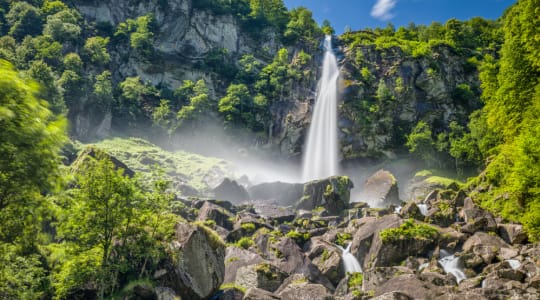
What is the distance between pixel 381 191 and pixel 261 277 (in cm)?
2797

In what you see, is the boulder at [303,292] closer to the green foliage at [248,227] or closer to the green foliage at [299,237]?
the green foliage at [299,237]

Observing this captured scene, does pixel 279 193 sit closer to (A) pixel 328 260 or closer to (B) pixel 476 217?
(A) pixel 328 260

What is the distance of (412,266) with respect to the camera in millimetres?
A: 20156

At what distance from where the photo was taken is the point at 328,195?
38.4 m

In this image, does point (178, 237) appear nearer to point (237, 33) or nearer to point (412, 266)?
point (412, 266)

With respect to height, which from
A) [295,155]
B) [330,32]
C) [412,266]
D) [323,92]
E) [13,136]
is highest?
[330,32]

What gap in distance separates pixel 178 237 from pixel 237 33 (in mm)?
69720

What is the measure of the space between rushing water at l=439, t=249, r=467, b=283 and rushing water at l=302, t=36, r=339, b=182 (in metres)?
34.9

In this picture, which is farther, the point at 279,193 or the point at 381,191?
the point at 381,191

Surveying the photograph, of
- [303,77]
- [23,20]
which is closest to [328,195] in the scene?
[303,77]

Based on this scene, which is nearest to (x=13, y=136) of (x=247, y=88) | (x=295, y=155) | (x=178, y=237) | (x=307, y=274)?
(x=178, y=237)

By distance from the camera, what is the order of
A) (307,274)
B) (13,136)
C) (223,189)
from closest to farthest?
→ (13,136) → (307,274) → (223,189)

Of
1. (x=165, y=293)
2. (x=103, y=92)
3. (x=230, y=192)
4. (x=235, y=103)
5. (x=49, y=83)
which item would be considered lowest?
(x=165, y=293)

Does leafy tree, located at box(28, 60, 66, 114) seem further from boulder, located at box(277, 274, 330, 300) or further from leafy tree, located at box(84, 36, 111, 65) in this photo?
boulder, located at box(277, 274, 330, 300)
